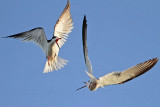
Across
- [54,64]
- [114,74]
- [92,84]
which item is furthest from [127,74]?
[54,64]

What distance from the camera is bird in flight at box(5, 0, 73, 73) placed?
1023cm

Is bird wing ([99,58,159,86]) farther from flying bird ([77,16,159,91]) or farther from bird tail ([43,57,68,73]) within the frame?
bird tail ([43,57,68,73])

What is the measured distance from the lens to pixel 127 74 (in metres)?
7.82

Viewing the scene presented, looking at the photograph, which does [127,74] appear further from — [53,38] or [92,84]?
[53,38]

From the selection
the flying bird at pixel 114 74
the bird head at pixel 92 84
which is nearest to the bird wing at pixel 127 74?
the flying bird at pixel 114 74

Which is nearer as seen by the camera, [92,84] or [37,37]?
[92,84]

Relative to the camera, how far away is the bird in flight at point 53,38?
33.6 ft

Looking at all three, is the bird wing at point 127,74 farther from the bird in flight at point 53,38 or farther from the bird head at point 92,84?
the bird in flight at point 53,38

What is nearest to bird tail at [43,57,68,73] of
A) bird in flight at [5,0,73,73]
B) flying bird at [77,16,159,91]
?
bird in flight at [5,0,73,73]

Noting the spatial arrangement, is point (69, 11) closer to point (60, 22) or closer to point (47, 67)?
point (60, 22)

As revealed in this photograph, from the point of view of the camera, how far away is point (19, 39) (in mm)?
9898

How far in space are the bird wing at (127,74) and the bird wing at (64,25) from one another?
3669mm

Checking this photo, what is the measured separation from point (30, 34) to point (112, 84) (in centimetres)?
342

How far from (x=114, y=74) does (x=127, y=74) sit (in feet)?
1.01
